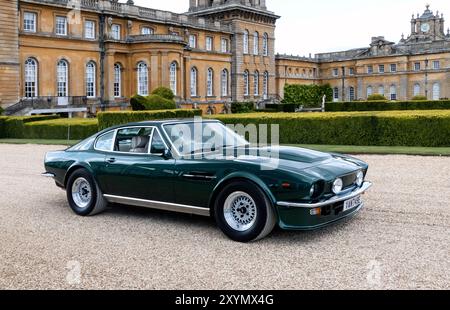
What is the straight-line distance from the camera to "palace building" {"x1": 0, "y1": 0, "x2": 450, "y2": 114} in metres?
36.1

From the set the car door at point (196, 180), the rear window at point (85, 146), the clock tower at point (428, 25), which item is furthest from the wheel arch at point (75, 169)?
the clock tower at point (428, 25)

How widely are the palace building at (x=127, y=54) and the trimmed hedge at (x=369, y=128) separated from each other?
22.2m

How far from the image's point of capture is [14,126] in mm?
26844

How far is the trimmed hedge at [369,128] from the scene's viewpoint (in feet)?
52.7

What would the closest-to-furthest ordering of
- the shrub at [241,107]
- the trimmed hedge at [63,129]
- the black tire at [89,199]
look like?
the black tire at [89,199] < the trimmed hedge at [63,129] < the shrub at [241,107]

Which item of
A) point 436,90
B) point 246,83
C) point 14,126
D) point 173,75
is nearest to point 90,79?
point 173,75

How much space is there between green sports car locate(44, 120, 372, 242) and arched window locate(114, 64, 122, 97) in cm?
3575

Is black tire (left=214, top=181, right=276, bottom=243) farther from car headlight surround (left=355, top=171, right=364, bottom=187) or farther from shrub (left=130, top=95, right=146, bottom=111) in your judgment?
shrub (left=130, top=95, right=146, bottom=111)

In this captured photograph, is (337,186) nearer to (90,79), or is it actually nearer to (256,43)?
(90,79)

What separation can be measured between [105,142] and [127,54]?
36612 millimetres

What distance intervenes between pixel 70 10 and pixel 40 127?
1717 cm

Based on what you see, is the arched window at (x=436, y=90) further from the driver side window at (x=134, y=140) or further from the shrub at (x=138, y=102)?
the driver side window at (x=134, y=140)

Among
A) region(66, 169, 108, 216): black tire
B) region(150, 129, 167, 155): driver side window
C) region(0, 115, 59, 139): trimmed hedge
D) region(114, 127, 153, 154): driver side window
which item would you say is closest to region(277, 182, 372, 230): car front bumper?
region(150, 129, 167, 155): driver side window
